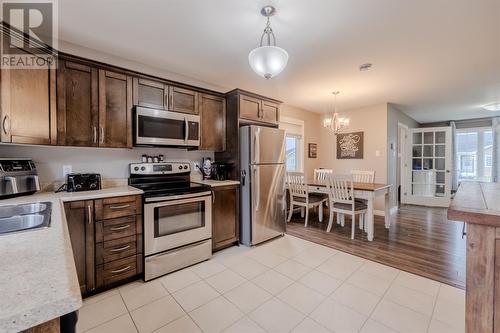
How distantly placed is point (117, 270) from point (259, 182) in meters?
1.82

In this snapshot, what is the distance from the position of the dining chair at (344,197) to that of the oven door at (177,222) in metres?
1.98

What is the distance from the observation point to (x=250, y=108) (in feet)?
10.4

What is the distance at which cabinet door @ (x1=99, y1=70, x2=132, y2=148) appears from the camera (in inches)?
86.1

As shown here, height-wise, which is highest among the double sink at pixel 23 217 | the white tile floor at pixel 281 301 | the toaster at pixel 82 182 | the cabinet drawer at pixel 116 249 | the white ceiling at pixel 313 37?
the white ceiling at pixel 313 37

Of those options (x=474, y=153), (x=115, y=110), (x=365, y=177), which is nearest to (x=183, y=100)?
(x=115, y=110)

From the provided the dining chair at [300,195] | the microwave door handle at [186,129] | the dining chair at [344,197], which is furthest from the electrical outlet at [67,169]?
the dining chair at [344,197]

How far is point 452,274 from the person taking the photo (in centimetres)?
226

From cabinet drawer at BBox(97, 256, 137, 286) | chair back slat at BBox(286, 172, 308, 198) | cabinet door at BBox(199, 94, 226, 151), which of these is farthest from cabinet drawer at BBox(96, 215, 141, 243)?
chair back slat at BBox(286, 172, 308, 198)

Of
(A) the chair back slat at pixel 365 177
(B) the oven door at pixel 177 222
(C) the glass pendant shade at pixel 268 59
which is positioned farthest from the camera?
(A) the chair back slat at pixel 365 177

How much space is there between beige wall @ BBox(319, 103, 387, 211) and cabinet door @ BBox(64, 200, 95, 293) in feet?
16.0

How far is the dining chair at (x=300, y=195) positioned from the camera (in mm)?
3887

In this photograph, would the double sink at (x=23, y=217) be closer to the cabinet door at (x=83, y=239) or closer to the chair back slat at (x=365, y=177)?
the cabinet door at (x=83, y=239)

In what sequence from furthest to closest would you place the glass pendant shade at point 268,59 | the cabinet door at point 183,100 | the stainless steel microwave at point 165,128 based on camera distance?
the cabinet door at point 183,100, the stainless steel microwave at point 165,128, the glass pendant shade at point 268,59

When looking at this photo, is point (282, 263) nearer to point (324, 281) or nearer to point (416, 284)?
point (324, 281)
